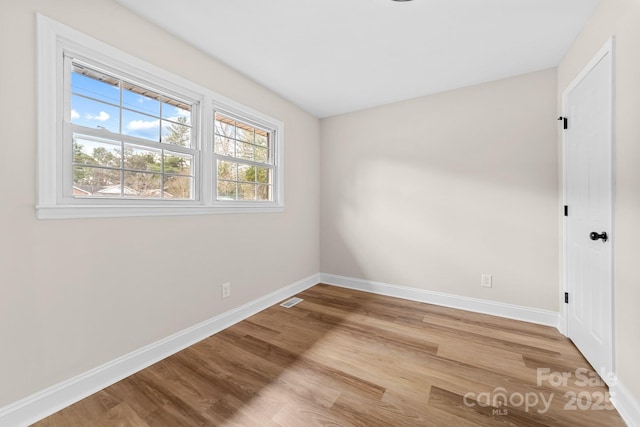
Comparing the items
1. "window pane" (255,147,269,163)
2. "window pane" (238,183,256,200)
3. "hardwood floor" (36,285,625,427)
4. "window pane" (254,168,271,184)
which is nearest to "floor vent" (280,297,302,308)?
"hardwood floor" (36,285,625,427)

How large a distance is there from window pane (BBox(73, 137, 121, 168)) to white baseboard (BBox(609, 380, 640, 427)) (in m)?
3.34

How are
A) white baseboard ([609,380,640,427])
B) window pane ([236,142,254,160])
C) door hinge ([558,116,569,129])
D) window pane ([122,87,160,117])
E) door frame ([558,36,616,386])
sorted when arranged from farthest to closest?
window pane ([236,142,254,160]) → door hinge ([558,116,569,129]) → window pane ([122,87,160,117]) → door frame ([558,36,616,386]) → white baseboard ([609,380,640,427])

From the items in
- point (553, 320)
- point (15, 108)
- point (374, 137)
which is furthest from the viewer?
point (374, 137)

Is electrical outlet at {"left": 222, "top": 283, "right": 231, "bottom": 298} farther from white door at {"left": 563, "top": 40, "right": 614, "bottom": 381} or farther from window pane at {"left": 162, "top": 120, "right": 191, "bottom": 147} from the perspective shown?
white door at {"left": 563, "top": 40, "right": 614, "bottom": 381}

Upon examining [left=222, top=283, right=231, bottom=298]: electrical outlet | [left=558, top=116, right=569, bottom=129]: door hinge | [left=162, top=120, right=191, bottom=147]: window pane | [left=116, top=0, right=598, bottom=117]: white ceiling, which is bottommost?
[left=222, top=283, right=231, bottom=298]: electrical outlet

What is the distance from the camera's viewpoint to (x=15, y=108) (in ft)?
4.33

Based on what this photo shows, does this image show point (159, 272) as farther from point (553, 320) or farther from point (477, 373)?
point (553, 320)

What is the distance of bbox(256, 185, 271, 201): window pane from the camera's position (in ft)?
9.84

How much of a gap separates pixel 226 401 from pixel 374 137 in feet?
10.3

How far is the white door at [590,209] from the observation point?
1.58 m

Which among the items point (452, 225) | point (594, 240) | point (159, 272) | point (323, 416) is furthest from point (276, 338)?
point (594, 240)

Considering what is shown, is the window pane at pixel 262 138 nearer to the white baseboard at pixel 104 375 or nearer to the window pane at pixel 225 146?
the window pane at pixel 225 146

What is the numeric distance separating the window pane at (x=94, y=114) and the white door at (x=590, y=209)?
3168 mm

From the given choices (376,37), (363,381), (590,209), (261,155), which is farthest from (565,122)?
Answer: (261,155)
